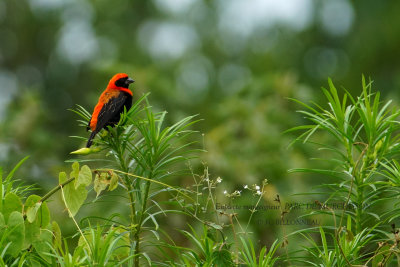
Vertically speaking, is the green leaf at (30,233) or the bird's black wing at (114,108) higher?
the green leaf at (30,233)

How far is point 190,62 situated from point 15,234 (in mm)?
13467

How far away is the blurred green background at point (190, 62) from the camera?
8062mm

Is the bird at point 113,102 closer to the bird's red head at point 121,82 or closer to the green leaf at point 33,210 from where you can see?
the bird's red head at point 121,82

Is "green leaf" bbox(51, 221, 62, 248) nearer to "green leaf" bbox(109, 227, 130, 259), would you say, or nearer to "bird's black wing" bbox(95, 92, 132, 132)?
"green leaf" bbox(109, 227, 130, 259)

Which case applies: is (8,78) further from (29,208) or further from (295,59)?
(29,208)

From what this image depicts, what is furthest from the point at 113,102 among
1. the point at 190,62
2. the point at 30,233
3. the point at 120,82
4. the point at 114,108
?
the point at 190,62

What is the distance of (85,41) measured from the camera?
18656 millimetres

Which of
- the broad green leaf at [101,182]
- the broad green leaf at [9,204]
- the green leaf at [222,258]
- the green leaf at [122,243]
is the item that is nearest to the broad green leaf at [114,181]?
the broad green leaf at [101,182]

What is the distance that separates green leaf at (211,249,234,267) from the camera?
2.25 m

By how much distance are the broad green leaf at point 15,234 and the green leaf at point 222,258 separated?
740 mm

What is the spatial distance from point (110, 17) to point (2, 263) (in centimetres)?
1837

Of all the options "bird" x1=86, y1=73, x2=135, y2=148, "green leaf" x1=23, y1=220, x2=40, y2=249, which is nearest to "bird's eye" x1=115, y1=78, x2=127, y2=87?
"bird" x1=86, y1=73, x2=135, y2=148

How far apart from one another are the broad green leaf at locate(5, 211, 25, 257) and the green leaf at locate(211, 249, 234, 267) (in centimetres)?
74

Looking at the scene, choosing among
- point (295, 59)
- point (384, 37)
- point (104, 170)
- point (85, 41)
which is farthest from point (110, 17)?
point (104, 170)
